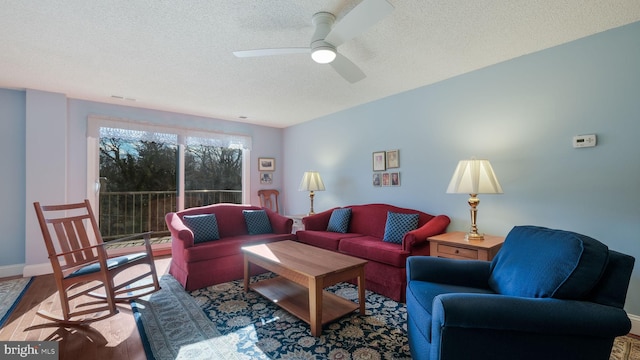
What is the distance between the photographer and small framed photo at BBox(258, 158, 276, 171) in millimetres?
5576

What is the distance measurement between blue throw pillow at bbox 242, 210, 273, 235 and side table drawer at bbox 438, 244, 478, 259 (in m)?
2.36

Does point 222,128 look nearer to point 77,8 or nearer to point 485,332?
point 77,8

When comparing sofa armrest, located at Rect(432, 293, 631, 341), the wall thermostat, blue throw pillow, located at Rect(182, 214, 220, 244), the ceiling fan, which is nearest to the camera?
sofa armrest, located at Rect(432, 293, 631, 341)

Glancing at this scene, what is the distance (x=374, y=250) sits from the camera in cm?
295

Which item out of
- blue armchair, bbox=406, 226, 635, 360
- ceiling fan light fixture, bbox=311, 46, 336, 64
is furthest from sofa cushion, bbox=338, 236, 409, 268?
ceiling fan light fixture, bbox=311, 46, 336, 64

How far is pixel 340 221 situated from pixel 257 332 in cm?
205

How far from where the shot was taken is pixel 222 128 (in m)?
5.11

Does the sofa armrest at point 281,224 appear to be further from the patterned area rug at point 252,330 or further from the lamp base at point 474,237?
the lamp base at point 474,237

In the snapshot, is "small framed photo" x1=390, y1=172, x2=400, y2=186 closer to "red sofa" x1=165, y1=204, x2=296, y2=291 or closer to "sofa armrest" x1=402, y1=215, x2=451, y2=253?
"sofa armrest" x1=402, y1=215, x2=451, y2=253

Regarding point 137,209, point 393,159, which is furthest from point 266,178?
point 393,159

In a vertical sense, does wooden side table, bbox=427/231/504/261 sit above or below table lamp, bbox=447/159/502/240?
below

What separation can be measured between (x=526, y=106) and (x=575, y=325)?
219cm

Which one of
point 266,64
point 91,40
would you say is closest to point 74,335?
point 91,40

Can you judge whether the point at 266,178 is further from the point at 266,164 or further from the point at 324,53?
the point at 324,53
